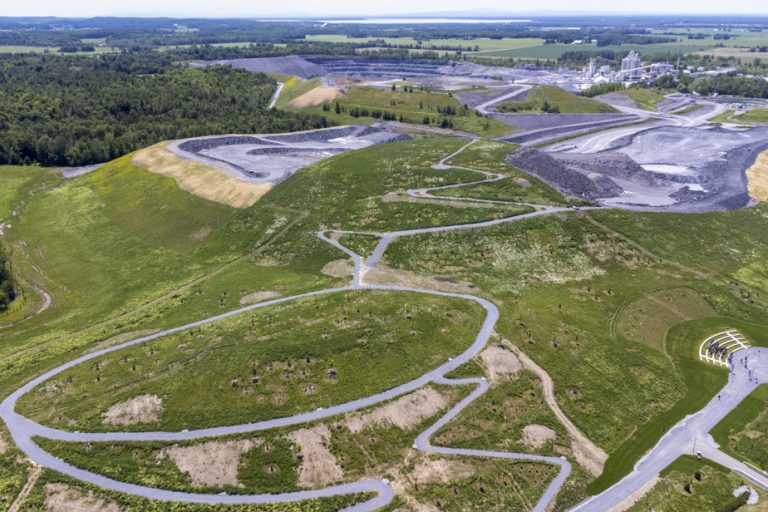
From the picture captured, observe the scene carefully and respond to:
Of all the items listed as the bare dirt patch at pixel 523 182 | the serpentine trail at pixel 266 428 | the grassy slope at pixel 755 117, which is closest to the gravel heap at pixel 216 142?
the bare dirt patch at pixel 523 182

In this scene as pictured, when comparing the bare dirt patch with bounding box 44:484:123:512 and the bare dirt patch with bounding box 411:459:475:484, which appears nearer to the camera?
the bare dirt patch with bounding box 44:484:123:512

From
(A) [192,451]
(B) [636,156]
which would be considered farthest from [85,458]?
(B) [636,156]

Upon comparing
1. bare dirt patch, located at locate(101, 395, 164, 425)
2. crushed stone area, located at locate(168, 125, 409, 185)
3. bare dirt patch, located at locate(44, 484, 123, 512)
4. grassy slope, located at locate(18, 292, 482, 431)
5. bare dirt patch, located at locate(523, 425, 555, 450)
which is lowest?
bare dirt patch, located at locate(523, 425, 555, 450)

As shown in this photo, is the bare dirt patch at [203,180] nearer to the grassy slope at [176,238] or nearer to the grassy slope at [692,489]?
the grassy slope at [176,238]

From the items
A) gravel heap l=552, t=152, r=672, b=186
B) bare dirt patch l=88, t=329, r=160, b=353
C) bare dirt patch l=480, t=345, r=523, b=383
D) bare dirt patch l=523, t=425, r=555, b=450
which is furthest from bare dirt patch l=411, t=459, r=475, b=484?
gravel heap l=552, t=152, r=672, b=186

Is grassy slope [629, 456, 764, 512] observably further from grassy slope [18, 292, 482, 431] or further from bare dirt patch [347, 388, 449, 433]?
grassy slope [18, 292, 482, 431]

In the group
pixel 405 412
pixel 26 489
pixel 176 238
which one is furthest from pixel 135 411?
pixel 176 238

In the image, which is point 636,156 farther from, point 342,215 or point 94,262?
point 94,262
